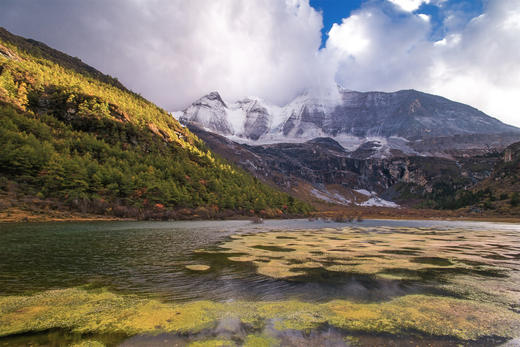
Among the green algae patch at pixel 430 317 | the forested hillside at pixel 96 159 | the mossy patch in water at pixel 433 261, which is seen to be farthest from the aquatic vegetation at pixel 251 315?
the forested hillside at pixel 96 159

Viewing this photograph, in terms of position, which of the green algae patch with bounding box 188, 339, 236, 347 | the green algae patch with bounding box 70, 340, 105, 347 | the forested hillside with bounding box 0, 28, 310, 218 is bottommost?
the green algae patch with bounding box 188, 339, 236, 347

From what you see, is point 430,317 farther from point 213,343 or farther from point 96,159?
point 96,159

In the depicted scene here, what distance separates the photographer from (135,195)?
80.6 metres

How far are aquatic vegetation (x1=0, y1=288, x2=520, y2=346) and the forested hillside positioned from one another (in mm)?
67203

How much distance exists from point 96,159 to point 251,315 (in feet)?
312

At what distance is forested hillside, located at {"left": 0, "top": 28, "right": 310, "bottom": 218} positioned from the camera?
65.2m

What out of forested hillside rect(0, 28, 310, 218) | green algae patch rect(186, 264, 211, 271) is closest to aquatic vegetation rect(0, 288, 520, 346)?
green algae patch rect(186, 264, 211, 271)

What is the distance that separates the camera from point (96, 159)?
280 ft

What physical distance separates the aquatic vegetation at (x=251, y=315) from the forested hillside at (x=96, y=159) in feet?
220

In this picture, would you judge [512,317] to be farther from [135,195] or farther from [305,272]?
[135,195]

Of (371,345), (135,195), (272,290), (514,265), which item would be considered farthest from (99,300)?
(135,195)

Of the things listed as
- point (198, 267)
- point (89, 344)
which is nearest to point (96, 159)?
point (198, 267)

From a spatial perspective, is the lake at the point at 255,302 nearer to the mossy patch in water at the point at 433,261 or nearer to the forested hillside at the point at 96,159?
the mossy patch in water at the point at 433,261

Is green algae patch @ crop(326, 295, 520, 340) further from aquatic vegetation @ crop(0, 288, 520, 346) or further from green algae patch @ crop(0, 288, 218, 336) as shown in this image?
green algae patch @ crop(0, 288, 218, 336)
